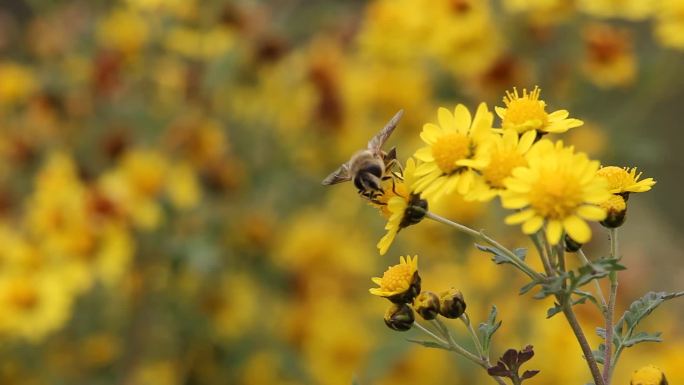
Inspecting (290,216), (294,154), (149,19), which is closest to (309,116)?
(294,154)

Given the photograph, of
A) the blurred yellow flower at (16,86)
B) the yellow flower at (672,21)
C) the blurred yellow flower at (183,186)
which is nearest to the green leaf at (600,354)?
the yellow flower at (672,21)

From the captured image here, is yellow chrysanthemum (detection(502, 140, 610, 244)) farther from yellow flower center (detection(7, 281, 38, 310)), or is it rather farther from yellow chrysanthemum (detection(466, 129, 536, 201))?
yellow flower center (detection(7, 281, 38, 310))

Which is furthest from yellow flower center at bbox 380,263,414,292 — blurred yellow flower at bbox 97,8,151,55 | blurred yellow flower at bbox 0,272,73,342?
blurred yellow flower at bbox 97,8,151,55

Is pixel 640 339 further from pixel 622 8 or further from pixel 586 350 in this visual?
pixel 622 8

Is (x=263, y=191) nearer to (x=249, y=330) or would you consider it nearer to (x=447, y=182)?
(x=249, y=330)

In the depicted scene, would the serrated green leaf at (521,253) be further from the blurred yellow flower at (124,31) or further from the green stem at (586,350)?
the blurred yellow flower at (124,31)
